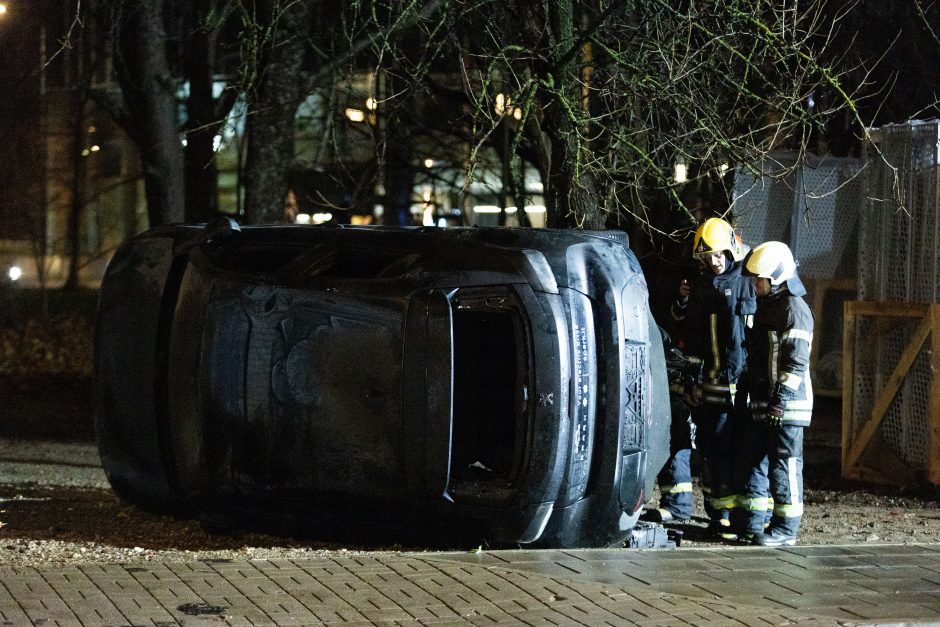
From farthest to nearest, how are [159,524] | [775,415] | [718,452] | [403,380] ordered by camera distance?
[718,452] < [159,524] < [775,415] < [403,380]

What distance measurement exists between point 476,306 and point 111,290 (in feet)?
7.20

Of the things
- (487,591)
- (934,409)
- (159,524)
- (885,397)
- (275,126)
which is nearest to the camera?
(487,591)

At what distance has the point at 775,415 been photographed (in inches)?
269

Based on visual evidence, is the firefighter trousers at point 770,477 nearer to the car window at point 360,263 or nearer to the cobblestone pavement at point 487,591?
the cobblestone pavement at point 487,591

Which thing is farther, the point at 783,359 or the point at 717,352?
the point at 717,352

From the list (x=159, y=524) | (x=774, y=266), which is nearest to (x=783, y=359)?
(x=774, y=266)

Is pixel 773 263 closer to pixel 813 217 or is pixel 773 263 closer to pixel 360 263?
pixel 360 263

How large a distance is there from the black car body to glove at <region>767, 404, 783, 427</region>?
815mm

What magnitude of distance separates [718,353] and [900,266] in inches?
92.8

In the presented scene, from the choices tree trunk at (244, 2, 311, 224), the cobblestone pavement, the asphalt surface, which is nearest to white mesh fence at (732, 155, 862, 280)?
tree trunk at (244, 2, 311, 224)

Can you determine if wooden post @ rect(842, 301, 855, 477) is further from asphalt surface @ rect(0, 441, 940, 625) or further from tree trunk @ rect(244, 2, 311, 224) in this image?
tree trunk @ rect(244, 2, 311, 224)

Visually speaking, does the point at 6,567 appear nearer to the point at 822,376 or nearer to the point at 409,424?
the point at 409,424

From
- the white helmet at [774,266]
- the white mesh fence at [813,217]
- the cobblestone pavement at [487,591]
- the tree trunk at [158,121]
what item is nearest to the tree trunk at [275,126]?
the tree trunk at [158,121]

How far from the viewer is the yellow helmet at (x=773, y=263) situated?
698cm
